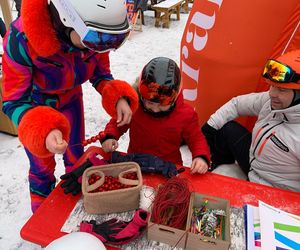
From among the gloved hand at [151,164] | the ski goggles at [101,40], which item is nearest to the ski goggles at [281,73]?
the gloved hand at [151,164]

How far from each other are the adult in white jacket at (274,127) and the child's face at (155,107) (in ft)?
1.78

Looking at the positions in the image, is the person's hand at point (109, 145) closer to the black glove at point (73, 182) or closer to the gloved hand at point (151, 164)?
the gloved hand at point (151, 164)

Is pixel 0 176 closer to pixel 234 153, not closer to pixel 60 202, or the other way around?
pixel 60 202

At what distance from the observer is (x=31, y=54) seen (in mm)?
1072

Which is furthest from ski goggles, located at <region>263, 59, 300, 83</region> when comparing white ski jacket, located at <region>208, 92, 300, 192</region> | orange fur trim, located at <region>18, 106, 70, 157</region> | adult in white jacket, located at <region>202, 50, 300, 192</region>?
orange fur trim, located at <region>18, 106, 70, 157</region>

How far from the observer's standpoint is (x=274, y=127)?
4.97ft

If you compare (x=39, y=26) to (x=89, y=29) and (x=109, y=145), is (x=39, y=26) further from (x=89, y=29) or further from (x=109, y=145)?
(x=109, y=145)

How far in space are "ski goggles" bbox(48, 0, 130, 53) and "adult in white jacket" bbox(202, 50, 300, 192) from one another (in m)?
0.87

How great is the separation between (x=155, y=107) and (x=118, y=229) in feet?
2.20

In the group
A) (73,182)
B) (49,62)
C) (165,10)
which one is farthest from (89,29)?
(165,10)

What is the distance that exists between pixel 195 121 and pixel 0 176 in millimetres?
1640

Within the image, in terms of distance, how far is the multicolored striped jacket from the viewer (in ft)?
3.52

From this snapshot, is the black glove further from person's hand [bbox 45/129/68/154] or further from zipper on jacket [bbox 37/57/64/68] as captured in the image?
zipper on jacket [bbox 37/57/64/68]

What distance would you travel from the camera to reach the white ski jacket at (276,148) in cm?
143
